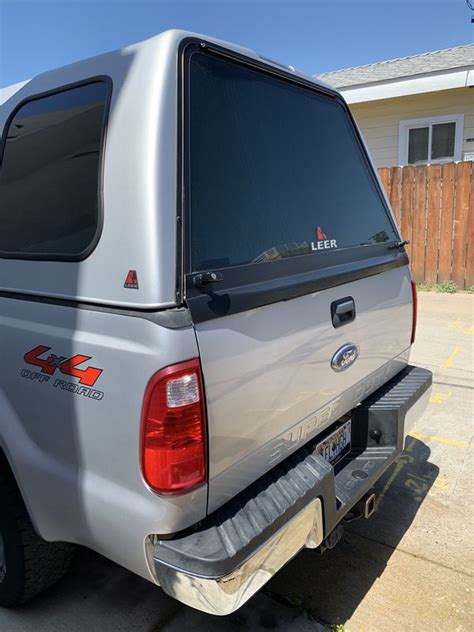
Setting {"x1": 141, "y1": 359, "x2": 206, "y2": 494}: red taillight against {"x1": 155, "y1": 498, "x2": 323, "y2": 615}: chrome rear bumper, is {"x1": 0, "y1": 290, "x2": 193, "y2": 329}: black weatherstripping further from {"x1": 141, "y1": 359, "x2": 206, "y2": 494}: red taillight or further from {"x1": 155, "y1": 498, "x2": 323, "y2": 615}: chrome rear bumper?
{"x1": 155, "y1": 498, "x2": 323, "y2": 615}: chrome rear bumper

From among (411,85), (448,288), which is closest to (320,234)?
(448,288)

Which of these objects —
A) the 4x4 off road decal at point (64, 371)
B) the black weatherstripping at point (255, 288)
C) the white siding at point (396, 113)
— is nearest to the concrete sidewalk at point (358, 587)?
the 4x4 off road decal at point (64, 371)

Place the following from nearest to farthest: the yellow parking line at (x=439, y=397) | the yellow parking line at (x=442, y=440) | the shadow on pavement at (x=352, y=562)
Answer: the shadow on pavement at (x=352, y=562) < the yellow parking line at (x=442, y=440) < the yellow parking line at (x=439, y=397)

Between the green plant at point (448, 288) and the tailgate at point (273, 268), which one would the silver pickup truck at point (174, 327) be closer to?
the tailgate at point (273, 268)

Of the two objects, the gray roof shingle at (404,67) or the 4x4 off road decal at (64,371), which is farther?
the gray roof shingle at (404,67)

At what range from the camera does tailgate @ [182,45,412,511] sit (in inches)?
68.5

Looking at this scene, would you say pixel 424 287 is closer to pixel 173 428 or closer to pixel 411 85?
pixel 411 85

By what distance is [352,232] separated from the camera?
2.67 metres

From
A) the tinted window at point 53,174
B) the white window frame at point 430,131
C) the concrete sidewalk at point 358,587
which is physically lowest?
the concrete sidewalk at point 358,587

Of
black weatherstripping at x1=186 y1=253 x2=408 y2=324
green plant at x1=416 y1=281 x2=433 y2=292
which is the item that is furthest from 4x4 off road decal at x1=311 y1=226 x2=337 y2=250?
green plant at x1=416 y1=281 x2=433 y2=292

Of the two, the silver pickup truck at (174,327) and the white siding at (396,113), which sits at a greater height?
the white siding at (396,113)

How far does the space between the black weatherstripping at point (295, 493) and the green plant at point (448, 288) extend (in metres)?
6.80

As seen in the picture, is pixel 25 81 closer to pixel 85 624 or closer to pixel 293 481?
pixel 293 481

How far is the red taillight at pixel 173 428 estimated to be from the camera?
1590 millimetres
